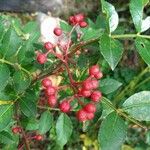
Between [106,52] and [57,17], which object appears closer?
[106,52]

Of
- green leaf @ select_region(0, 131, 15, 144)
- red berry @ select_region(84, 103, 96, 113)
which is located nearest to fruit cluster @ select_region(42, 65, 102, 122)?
red berry @ select_region(84, 103, 96, 113)

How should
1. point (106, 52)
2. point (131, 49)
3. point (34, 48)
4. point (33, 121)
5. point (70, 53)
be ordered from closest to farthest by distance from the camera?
point (106, 52) → point (70, 53) → point (34, 48) → point (33, 121) → point (131, 49)

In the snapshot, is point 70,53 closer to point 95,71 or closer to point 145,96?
point 95,71

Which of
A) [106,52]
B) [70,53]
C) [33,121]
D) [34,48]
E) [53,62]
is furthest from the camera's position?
[33,121]

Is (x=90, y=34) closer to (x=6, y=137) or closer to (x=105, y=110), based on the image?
(x=105, y=110)

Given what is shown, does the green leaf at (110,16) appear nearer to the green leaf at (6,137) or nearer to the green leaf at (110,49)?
the green leaf at (110,49)

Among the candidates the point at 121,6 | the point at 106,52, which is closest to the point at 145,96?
the point at 106,52

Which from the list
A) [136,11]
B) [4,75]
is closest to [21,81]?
[4,75]
